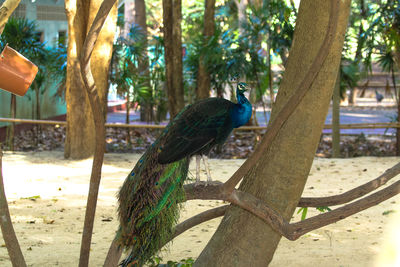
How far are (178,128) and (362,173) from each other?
5.25m

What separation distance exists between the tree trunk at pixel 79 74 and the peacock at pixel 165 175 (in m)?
5.68

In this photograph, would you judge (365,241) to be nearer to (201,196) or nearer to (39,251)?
(201,196)

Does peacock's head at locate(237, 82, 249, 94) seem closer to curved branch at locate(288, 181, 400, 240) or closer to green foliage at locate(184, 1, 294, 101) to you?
curved branch at locate(288, 181, 400, 240)

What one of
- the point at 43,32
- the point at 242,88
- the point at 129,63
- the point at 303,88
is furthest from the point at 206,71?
the point at 303,88

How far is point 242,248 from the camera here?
Result: 3.21m

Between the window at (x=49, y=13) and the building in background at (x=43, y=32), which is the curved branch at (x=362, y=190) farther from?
the window at (x=49, y=13)

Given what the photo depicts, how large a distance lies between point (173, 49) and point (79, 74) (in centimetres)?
193

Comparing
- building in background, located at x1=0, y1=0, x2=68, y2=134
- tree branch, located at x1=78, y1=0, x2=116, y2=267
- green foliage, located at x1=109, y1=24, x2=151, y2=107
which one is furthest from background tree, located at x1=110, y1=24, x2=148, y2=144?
tree branch, located at x1=78, y1=0, x2=116, y2=267

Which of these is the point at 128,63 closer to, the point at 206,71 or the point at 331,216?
the point at 206,71

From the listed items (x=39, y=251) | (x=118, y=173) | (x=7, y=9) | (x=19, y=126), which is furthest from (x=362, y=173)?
(x=19, y=126)

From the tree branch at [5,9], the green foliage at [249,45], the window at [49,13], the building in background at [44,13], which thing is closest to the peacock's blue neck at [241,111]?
the tree branch at [5,9]

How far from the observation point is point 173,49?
9.77 meters

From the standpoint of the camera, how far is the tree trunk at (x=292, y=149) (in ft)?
10.4

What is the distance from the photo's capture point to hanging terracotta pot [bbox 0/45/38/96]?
2.84 metres
